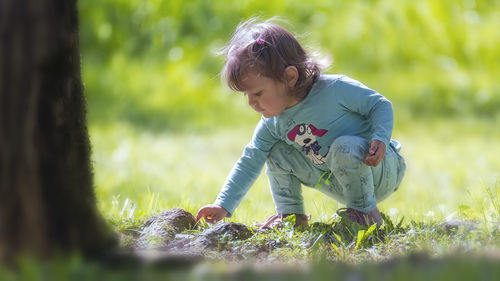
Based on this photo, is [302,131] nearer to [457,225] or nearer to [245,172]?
[245,172]

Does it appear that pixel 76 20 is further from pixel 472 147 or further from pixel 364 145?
pixel 472 147

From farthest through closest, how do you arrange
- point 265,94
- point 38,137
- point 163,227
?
point 265,94
point 163,227
point 38,137

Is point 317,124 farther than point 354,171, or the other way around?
point 317,124

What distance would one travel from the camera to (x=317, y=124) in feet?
10.7

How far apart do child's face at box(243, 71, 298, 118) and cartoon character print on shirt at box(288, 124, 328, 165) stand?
5.5 inches

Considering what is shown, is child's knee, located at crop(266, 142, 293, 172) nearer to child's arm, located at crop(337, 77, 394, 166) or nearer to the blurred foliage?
child's arm, located at crop(337, 77, 394, 166)

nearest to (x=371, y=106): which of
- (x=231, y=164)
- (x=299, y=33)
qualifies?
(x=231, y=164)

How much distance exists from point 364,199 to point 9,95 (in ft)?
5.72

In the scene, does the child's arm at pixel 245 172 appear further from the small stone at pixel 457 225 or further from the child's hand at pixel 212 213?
the small stone at pixel 457 225

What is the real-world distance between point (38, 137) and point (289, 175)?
5.32 ft

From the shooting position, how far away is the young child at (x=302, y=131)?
10.2ft

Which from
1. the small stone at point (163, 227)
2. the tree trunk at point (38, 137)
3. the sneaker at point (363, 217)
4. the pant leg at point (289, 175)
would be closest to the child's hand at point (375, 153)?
the sneaker at point (363, 217)

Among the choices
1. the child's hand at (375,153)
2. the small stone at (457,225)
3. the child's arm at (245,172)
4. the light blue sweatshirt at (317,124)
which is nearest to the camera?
the small stone at (457,225)

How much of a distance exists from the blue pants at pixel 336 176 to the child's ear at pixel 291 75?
0.33 meters
